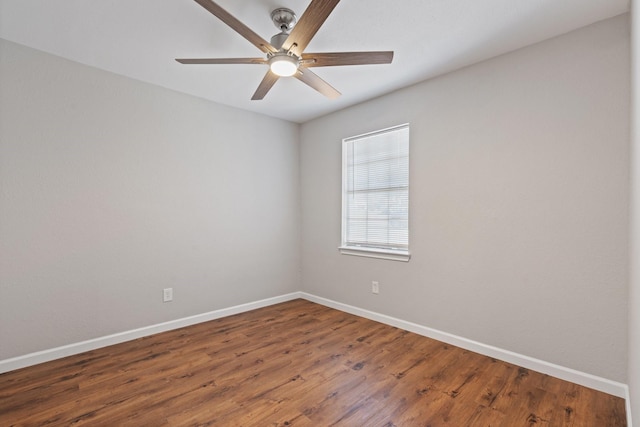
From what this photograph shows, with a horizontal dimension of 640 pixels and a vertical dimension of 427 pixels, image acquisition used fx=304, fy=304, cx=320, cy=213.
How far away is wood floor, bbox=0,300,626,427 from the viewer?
5.75ft

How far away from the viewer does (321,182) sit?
402cm

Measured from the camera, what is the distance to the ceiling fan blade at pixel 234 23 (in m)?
1.41

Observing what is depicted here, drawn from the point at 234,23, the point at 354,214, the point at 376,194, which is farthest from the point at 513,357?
the point at 234,23

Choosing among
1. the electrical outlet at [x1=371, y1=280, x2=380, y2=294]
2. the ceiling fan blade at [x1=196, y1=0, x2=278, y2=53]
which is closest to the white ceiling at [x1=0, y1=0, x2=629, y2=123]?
the ceiling fan blade at [x1=196, y1=0, x2=278, y2=53]

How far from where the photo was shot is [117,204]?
279 cm

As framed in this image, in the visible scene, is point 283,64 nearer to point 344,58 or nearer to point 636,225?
point 344,58

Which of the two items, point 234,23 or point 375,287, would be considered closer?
point 234,23

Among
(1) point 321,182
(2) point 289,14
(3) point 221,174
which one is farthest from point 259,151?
(2) point 289,14

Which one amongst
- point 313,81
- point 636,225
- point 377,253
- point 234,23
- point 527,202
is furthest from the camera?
point 377,253

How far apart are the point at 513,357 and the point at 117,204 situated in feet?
11.8

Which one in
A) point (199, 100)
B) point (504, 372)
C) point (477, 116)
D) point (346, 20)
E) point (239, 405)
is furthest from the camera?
point (199, 100)

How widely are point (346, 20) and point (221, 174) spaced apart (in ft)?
7.06

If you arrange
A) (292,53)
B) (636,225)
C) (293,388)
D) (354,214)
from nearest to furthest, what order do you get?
(636,225), (292,53), (293,388), (354,214)

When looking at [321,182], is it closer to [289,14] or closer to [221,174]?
[221,174]
